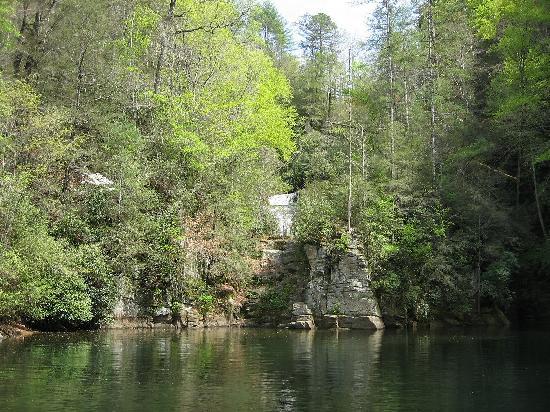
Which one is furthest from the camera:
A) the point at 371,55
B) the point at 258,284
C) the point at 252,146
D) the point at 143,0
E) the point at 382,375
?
the point at 371,55

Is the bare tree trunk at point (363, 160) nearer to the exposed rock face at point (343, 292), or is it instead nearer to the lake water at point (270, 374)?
the exposed rock face at point (343, 292)

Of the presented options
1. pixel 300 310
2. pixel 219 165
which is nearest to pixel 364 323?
pixel 300 310

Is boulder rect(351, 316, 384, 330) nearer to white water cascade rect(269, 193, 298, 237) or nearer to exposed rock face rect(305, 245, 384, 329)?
exposed rock face rect(305, 245, 384, 329)

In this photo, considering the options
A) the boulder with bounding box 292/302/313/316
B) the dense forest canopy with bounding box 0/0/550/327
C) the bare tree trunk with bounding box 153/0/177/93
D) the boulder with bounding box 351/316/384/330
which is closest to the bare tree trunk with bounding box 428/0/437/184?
the dense forest canopy with bounding box 0/0/550/327

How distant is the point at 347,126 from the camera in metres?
37.4

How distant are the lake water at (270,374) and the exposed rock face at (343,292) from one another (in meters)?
5.66

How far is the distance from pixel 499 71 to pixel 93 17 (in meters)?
24.5

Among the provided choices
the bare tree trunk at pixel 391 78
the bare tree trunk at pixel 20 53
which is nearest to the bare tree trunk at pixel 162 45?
the bare tree trunk at pixel 20 53

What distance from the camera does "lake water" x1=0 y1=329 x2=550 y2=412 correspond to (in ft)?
39.1

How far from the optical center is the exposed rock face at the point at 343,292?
3089 centimetres

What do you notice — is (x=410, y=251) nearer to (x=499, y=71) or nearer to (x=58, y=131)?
(x=499, y=71)

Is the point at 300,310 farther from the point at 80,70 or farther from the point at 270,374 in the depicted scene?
the point at 80,70

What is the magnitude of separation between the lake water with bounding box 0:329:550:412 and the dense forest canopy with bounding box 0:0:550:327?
5.58m

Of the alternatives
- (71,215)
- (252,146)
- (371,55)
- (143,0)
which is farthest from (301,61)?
(71,215)
